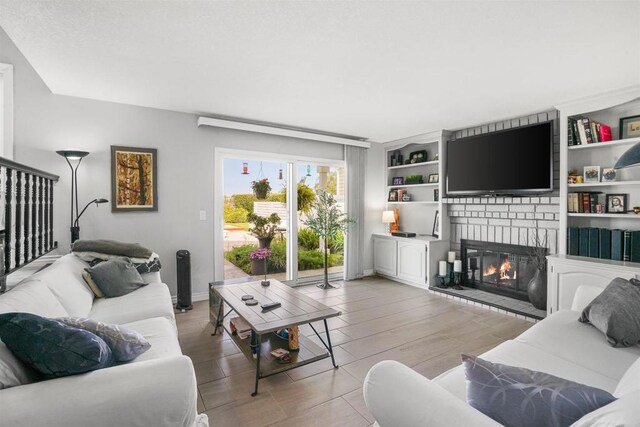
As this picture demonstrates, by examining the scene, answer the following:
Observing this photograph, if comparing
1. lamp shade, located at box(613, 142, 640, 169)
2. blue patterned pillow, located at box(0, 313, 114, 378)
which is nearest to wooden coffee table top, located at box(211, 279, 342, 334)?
blue patterned pillow, located at box(0, 313, 114, 378)

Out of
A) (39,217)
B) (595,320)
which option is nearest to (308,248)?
(39,217)

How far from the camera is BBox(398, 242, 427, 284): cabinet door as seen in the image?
4.84 meters

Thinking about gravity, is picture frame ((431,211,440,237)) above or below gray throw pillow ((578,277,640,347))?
above

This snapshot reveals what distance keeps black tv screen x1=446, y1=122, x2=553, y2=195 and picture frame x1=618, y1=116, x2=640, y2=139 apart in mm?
593

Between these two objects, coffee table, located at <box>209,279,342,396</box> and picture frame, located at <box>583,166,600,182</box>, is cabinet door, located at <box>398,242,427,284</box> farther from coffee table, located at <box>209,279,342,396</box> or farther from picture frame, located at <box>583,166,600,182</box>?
coffee table, located at <box>209,279,342,396</box>

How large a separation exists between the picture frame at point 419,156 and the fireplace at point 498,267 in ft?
4.80

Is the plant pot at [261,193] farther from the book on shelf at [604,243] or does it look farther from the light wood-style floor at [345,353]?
the book on shelf at [604,243]

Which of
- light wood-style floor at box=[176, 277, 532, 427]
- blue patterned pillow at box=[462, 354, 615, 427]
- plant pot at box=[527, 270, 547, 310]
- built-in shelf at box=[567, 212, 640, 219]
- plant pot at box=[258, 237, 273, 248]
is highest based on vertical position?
built-in shelf at box=[567, 212, 640, 219]

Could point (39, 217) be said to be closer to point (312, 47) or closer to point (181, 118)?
point (181, 118)

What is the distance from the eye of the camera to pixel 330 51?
94.0 inches

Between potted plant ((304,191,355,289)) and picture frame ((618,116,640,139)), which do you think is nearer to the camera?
picture frame ((618,116,640,139))

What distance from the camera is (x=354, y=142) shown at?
5.26m

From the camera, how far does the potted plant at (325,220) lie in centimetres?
498

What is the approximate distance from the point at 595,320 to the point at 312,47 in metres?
2.59
